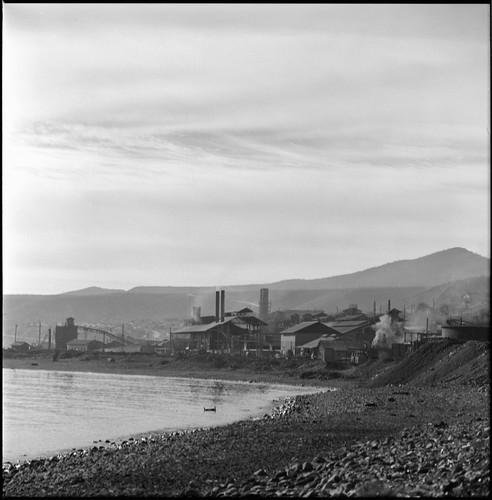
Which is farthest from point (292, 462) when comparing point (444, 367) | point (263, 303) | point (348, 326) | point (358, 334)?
point (263, 303)

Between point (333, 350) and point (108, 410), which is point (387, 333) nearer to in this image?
point (333, 350)

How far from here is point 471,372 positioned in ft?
122

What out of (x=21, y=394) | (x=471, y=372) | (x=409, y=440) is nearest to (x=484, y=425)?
(x=409, y=440)

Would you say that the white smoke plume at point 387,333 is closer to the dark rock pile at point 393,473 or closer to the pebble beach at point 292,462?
the pebble beach at point 292,462

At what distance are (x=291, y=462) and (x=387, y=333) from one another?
212ft

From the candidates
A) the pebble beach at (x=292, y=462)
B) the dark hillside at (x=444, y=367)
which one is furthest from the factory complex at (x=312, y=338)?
the pebble beach at (x=292, y=462)

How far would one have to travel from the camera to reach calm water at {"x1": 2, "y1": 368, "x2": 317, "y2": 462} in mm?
26750

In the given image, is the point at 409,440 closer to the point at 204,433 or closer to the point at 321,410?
the point at 204,433

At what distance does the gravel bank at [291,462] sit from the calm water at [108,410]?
4.11m

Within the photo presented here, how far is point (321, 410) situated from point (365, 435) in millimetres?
10985

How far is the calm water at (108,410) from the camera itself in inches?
1053

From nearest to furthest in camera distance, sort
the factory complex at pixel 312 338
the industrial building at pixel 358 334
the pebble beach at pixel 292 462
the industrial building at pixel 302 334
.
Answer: the pebble beach at pixel 292 462
the factory complex at pixel 312 338
the industrial building at pixel 358 334
the industrial building at pixel 302 334

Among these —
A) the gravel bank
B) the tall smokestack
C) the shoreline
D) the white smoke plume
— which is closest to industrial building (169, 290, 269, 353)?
the shoreline

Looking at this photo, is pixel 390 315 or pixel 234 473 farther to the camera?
pixel 390 315
